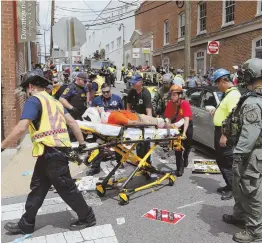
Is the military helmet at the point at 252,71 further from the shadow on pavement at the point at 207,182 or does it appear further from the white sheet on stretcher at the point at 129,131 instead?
the shadow on pavement at the point at 207,182

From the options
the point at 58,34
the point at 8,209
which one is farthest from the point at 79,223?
the point at 58,34

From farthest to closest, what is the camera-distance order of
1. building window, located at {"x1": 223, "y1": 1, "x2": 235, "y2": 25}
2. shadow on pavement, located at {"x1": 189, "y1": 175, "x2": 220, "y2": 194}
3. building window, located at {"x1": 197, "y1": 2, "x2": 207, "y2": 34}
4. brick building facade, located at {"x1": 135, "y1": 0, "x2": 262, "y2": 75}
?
building window, located at {"x1": 197, "y1": 2, "x2": 207, "y2": 34} → building window, located at {"x1": 223, "y1": 1, "x2": 235, "y2": 25} → brick building facade, located at {"x1": 135, "y1": 0, "x2": 262, "y2": 75} → shadow on pavement, located at {"x1": 189, "y1": 175, "x2": 220, "y2": 194}

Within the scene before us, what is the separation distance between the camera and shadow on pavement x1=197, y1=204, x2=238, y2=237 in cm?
389

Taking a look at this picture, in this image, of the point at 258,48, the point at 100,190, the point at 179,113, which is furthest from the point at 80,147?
the point at 258,48

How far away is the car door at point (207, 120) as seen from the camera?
279 inches

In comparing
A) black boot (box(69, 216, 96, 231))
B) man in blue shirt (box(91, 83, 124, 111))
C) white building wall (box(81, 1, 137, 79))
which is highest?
white building wall (box(81, 1, 137, 79))

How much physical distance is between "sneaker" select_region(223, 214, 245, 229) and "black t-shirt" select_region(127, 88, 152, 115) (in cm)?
252

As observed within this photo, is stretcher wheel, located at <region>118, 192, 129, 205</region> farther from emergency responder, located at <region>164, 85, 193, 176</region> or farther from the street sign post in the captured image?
the street sign post

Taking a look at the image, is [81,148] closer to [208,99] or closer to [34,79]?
[34,79]

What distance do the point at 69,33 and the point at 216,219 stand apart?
5589 millimetres

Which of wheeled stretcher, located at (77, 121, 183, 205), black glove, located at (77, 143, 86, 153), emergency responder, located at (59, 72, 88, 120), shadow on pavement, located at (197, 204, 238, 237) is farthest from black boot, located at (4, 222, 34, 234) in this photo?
emergency responder, located at (59, 72, 88, 120)

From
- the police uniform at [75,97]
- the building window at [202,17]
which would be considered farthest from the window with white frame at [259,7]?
the police uniform at [75,97]

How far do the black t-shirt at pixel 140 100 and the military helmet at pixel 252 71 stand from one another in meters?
2.59

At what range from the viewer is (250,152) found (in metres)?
3.47
